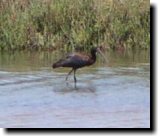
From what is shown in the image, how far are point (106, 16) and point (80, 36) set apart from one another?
2.90 ft

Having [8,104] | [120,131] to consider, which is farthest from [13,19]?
[120,131]

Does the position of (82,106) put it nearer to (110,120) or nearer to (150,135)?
(110,120)

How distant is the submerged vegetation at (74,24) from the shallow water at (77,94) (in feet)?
4.01

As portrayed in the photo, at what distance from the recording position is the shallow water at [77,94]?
26.5 ft

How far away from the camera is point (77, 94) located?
9891 millimetres

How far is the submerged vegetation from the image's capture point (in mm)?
14844

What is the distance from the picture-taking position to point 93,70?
12219 millimetres

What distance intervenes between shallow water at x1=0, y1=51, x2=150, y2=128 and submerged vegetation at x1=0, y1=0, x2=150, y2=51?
122 cm

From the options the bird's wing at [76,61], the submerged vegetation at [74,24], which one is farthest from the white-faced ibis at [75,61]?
the submerged vegetation at [74,24]

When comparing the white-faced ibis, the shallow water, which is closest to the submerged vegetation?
the shallow water

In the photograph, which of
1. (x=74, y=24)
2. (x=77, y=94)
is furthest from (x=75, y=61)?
(x=74, y=24)

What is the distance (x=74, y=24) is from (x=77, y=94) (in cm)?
541

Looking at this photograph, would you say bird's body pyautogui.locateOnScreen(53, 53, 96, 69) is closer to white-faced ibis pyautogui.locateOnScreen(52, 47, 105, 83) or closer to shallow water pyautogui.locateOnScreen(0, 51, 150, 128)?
white-faced ibis pyautogui.locateOnScreen(52, 47, 105, 83)

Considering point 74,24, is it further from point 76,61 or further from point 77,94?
point 77,94
